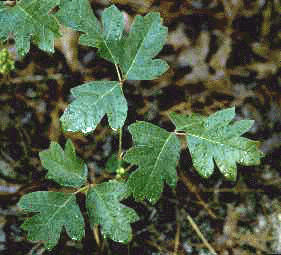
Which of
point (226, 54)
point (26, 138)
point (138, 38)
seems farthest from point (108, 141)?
point (226, 54)

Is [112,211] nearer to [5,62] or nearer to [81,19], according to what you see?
[81,19]

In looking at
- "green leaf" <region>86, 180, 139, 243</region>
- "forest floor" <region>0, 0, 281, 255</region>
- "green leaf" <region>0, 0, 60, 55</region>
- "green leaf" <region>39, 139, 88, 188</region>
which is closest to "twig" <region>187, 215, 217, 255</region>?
"forest floor" <region>0, 0, 281, 255</region>

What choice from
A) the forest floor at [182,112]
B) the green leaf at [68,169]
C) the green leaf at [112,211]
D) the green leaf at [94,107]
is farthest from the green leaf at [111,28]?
the forest floor at [182,112]

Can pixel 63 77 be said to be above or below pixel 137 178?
above

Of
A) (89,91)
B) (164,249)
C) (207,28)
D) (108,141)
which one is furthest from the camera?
(207,28)

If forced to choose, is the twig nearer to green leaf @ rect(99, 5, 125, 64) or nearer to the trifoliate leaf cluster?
green leaf @ rect(99, 5, 125, 64)

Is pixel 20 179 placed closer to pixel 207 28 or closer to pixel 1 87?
pixel 1 87
